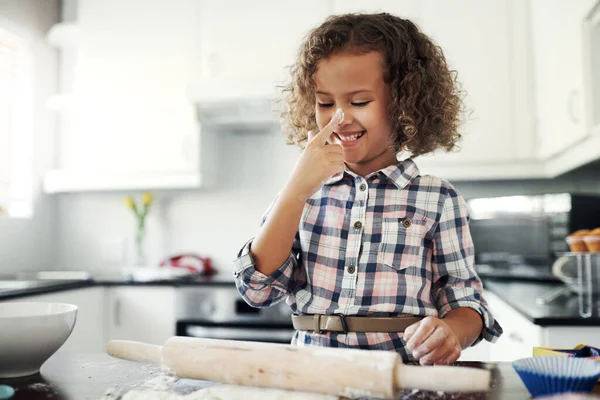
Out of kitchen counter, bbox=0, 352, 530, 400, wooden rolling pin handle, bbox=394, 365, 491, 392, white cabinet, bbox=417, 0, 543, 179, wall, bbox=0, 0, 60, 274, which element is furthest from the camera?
wall, bbox=0, 0, 60, 274

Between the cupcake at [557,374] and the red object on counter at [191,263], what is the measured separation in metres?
2.15

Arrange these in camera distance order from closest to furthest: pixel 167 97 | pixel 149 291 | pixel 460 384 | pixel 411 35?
pixel 460 384, pixel 411 35, pixel 149 291, pixel 167 97

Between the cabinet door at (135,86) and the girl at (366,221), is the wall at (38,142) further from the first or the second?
the girl at (366,221)

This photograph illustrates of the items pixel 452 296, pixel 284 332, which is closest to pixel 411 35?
pixel 452 296

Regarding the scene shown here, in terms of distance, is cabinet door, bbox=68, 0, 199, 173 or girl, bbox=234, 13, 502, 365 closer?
girl, bbox=234, 13, 502, 365

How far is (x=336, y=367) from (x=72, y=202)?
9.02 ft

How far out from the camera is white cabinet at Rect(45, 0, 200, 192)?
8.21 feet

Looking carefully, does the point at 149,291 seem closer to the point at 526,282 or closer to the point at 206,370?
the point at 526,282

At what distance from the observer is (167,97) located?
2.52 meters

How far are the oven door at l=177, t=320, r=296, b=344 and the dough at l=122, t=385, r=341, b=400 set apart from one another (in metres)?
1.55

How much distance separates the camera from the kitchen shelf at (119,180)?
8.16 feet

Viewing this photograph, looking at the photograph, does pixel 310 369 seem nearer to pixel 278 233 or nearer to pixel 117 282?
pixel 278 233

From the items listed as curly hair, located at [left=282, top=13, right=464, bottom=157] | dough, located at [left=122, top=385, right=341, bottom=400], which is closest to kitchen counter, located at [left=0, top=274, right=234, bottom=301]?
curly hair, located at [left=282, top=13, right=464, bottom=157]

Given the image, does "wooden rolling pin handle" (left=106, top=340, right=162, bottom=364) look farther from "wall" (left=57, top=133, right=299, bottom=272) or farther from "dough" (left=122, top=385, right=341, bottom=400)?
"wall" (left=57, top=133, right=299, bottom=272)
